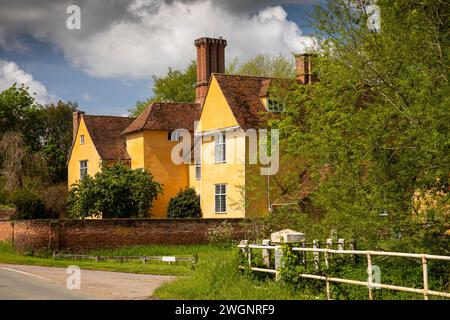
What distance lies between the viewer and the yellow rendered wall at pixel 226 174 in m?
43.5

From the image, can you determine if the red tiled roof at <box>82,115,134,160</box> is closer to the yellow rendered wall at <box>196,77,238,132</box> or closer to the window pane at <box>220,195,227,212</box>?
the yellow rendered wall at <box>196,77,238,132</box>

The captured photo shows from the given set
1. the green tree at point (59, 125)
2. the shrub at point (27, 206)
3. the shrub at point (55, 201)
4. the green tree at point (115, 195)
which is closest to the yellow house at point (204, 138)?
the shrub at point (55, 201)

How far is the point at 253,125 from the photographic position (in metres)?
43.5

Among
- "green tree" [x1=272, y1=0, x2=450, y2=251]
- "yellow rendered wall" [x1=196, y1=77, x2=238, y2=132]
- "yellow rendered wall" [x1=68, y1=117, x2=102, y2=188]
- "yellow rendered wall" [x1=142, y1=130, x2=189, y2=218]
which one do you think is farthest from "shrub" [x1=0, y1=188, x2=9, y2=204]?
"green tree" [x1=272, y1=0, x2=450, y2=251]

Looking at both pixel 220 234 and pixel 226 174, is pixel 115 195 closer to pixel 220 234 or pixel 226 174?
pixel 226 174

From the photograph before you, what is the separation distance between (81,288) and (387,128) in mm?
A: 9728

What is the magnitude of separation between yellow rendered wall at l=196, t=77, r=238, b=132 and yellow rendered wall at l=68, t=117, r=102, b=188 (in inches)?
449

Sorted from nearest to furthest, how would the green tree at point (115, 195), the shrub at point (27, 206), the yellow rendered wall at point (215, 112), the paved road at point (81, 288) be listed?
the paved road at point (81, 288) → the yellow rendered wall at point (215, 112) → the green tree at point (115, 195) → the shrub at point (27, 206)

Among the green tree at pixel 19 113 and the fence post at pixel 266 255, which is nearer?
the fence post at pixel 266 255

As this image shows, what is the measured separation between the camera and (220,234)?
39.7m

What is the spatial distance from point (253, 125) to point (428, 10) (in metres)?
22.8

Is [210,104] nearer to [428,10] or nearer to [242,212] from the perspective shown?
[242,212]

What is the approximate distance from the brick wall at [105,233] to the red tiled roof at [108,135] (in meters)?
16.5

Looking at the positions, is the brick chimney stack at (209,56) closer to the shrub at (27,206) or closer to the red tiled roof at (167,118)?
the red tiled roof at (167,118)
